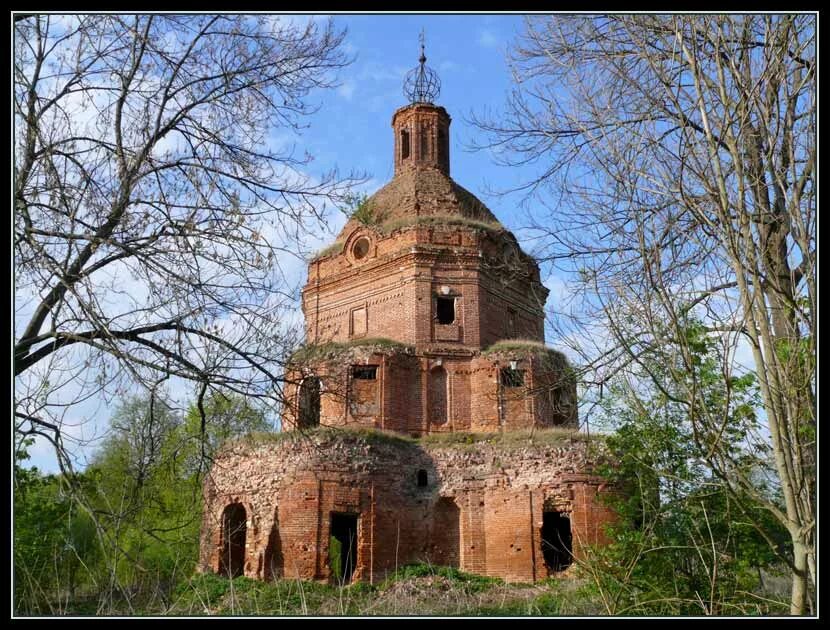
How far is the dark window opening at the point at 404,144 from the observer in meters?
29.9

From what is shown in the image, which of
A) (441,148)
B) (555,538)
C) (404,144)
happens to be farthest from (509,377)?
(404,144)

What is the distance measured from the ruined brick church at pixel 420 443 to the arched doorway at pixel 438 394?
41 millimetres

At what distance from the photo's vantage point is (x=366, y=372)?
929 inches

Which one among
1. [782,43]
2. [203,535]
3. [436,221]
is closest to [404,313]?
[436,221]

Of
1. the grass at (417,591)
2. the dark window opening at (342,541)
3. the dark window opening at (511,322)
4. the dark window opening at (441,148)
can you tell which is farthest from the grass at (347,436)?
the dark window opening at (441,148)

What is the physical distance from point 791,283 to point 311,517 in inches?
627

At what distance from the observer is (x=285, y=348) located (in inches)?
288

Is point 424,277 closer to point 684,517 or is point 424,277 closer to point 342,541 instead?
point 342,541

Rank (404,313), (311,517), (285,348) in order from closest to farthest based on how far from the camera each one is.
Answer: (285,348) < (311,517) < (404,313)

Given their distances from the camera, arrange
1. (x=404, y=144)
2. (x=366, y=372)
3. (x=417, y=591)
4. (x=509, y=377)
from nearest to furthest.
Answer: (x=417, y=591), (x=366, y=372), (x=509, y=377), (x=404, y=144)

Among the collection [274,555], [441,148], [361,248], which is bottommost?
[274,555]

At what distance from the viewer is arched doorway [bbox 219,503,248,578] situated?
2136 cm

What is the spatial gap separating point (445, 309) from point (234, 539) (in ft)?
30.0

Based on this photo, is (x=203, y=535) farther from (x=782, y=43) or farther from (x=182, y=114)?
(x=782, y=43)
